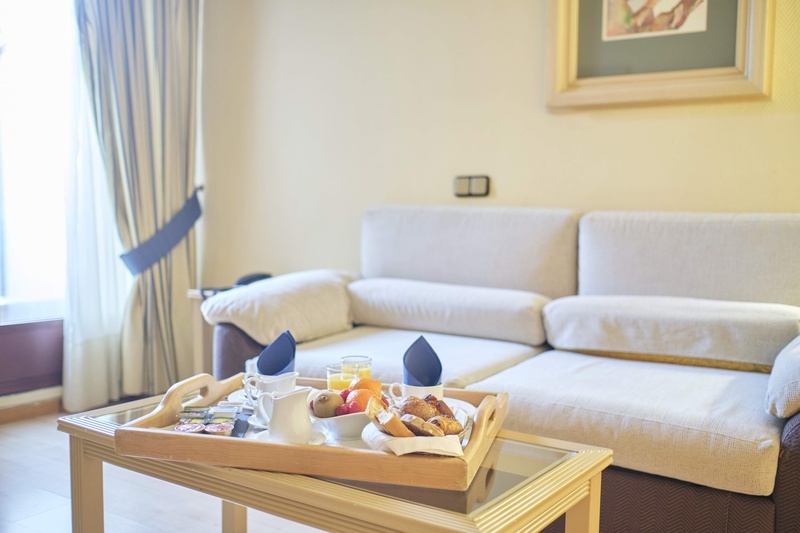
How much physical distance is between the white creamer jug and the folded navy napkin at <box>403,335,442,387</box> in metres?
0.24

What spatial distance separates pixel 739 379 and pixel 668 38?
3.92 ft

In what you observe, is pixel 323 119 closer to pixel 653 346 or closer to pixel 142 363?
pixel 142 363

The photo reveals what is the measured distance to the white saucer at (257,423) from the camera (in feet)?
4.51

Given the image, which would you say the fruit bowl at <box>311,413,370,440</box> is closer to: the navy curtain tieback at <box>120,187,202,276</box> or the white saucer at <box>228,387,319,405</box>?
the white saucer at <box>228,387,319,405</box>

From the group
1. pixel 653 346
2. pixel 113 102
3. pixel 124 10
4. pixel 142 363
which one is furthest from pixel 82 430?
pixel 124 10

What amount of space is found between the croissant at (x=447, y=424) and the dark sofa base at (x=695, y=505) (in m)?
0.61

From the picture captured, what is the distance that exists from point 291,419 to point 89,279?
2177 millimetres

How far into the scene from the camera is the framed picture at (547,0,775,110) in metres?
2.26

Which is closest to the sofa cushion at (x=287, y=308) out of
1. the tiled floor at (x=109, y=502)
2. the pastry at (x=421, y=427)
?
the tiled floor at (x=109, y=502)

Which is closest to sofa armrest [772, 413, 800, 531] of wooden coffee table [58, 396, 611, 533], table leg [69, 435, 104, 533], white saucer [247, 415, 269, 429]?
wooden coffee table [58, 396, 611, 533]

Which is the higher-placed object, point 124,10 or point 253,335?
point 124,10

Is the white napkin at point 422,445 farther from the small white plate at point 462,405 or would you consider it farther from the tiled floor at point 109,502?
the tiled floor at point 109,502

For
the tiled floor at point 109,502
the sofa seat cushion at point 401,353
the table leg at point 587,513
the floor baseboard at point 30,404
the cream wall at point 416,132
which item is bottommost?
the tiled floor at point 109,502

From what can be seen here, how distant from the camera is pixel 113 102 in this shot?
3109mm
